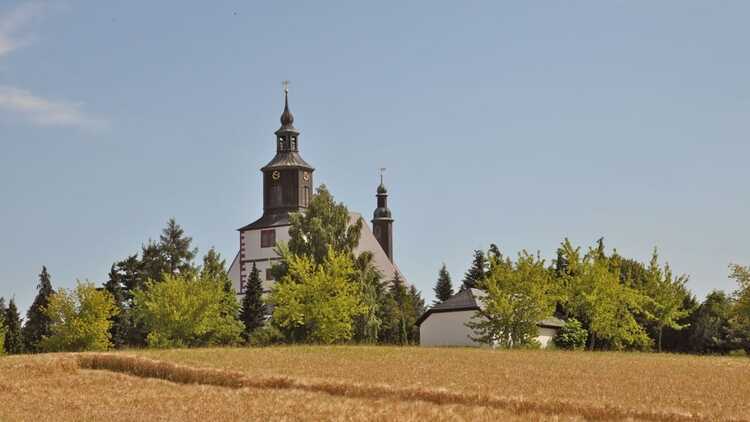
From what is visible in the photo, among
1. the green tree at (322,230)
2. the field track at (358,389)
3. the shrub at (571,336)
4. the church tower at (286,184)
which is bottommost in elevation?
the field track at (358,389)

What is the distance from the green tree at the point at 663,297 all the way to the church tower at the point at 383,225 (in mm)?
59294

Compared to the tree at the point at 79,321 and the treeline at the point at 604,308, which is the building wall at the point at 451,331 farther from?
the tree at the point at 79,321

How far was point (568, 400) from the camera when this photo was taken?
102 ft

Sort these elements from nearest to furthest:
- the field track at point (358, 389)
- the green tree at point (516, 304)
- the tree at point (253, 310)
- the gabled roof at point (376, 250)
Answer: the field track at point (358, 389), the green tree at point (516, 304), the tree at point (253, 310), the gabled roof at point (376, 250)

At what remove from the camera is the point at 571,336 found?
7819 cm

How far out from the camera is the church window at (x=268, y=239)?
11888cm

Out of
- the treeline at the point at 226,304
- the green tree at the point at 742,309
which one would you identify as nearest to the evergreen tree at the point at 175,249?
the treeline at the point at 226,304

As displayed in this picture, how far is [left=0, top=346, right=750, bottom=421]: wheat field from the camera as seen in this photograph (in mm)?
29188

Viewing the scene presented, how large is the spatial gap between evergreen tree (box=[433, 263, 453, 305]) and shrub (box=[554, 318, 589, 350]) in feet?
157

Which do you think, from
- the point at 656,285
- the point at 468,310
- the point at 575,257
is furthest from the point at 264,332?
the point at 656,285

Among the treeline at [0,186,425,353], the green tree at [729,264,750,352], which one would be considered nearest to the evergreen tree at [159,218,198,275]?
the treeline at [0,186,425,353]

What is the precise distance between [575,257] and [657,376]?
38.2 meters

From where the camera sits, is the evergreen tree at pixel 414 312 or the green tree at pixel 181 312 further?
the evergreen tree at pixel 414 312

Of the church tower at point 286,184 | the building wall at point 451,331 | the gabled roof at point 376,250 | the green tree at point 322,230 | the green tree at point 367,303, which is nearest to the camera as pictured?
the building wall at point 451,331
